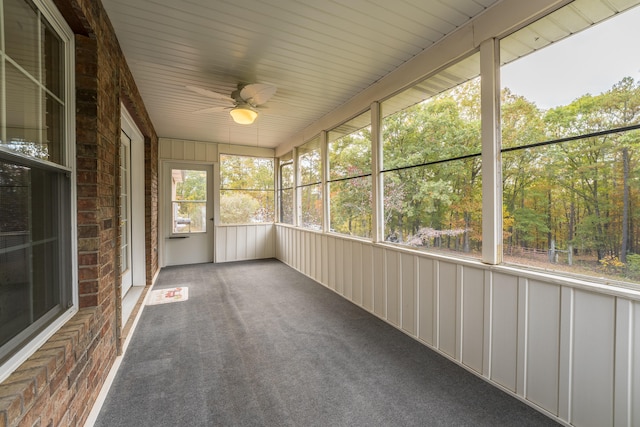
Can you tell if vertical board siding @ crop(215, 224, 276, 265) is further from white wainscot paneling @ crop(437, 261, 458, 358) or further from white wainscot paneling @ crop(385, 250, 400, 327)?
white wainscot paneling @ crop(437, 261, 458, 358)

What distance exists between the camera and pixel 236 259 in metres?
6.32

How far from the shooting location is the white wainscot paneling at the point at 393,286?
2916 mm

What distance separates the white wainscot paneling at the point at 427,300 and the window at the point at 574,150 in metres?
0.67

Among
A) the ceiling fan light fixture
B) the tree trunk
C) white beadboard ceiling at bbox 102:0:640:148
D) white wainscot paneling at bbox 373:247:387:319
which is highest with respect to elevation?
white beadboard ceiling at bbox 102:0:640:148

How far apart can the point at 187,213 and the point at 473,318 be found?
219 inches

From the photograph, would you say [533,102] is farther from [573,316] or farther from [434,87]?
[573,316]

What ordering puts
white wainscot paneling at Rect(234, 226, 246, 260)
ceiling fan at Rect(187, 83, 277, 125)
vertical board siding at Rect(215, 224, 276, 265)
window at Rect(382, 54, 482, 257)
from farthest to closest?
1. white wainscot paneling at Rect(234, 226, 246, 260)
2. vertical board siding at Rect(215, 224, 276, 265)
3. ceiling fan at Rect(187, 83, 277, 125)
4. window at Rect(382, 54, 482, 257)

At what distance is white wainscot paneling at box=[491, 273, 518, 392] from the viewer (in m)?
1.89

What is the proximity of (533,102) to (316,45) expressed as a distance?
1752mm

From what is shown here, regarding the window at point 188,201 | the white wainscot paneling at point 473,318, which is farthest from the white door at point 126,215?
the white wainscot paneling at point 473,318

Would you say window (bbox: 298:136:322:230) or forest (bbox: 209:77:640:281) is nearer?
forest (bbox: 209:77:640:281)

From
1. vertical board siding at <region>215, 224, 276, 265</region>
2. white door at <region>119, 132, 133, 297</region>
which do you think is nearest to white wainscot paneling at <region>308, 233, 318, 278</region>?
vertical board siding at <region>215, 224, 276, 265</region>

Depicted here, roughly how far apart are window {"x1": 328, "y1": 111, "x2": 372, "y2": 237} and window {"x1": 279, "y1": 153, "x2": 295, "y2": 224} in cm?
169

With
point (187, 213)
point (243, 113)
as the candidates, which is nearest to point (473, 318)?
point (243, 113)
